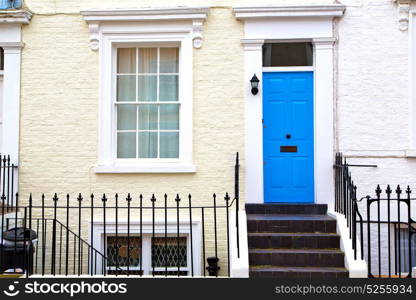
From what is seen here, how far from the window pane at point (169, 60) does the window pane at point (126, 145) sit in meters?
1.32

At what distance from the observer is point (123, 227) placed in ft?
27.7

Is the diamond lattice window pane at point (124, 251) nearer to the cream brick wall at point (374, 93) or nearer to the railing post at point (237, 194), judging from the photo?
the railing post at point (237, 194)

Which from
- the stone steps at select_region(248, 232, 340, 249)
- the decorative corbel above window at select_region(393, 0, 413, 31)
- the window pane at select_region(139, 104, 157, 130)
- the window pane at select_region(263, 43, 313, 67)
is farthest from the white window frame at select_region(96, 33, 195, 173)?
the decorative corbel above window at select_region(393, 0, 413, 31)

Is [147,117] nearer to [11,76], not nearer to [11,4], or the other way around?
[11,76]

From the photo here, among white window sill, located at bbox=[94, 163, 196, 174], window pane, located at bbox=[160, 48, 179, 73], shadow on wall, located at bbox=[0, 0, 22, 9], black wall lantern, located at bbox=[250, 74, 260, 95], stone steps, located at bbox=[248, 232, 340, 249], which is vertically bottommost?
stone steps, located at bbox=[248, 232, 340, 249]

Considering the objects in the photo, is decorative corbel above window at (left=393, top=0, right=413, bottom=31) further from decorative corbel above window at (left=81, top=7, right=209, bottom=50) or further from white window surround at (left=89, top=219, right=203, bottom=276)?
white window surround at (left=89, top=219, right=203, bottom=276)

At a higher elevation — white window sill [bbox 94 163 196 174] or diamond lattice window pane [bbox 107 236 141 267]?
white window sill [bbox 94 163 196 174]

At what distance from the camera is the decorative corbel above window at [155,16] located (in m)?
8.52

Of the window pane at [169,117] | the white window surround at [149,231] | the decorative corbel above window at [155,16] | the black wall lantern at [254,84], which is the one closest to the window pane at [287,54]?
the black wall lantern at [254,84]

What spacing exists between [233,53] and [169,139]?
1.89 meters

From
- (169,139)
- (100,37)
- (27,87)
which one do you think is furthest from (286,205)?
(27,87)

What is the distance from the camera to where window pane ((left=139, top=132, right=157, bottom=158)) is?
8.87m

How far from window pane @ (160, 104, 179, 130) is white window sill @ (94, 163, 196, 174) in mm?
748

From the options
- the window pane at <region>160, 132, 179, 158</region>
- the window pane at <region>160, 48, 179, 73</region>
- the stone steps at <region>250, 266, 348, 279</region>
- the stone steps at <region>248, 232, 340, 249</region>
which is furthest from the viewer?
the window pane at <region>160, 48, 179, 73</region>
